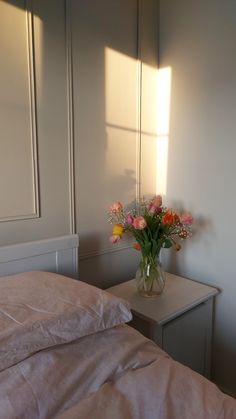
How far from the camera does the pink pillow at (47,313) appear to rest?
2.71ft

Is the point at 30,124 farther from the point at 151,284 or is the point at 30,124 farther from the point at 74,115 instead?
the point at 151,284

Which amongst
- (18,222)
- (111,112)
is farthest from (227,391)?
(111,112)

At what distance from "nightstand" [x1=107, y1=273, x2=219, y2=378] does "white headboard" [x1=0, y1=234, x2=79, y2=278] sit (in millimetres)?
389

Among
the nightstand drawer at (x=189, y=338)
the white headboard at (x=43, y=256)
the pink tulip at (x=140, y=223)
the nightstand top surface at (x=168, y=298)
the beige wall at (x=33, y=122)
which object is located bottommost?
the nightstand drawer at (x=189, y=338)

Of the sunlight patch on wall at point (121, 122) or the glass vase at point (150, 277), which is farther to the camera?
the sunlight patch on wall at point (121, 122)

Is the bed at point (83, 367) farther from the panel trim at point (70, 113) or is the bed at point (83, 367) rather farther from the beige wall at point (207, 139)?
the beige wall at point (207, 139)

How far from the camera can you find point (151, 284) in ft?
5.67

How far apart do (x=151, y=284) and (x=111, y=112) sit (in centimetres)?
108

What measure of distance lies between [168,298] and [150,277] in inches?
6.2

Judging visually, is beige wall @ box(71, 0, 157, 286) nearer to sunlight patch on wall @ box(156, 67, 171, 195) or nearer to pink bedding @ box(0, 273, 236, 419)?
sunlight patch on wall @ box(156, 67, 171, 195)

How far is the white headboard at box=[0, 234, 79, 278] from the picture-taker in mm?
1372

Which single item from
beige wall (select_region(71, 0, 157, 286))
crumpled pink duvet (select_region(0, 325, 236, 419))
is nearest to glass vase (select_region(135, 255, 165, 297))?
beige wall (select_region(71, 0, 157, 286))

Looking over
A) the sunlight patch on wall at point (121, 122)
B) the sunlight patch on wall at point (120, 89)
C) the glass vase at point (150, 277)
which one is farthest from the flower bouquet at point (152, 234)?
the sunlight patch on wall at point (120, 89)

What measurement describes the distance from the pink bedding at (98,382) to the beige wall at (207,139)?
103 centimetres
